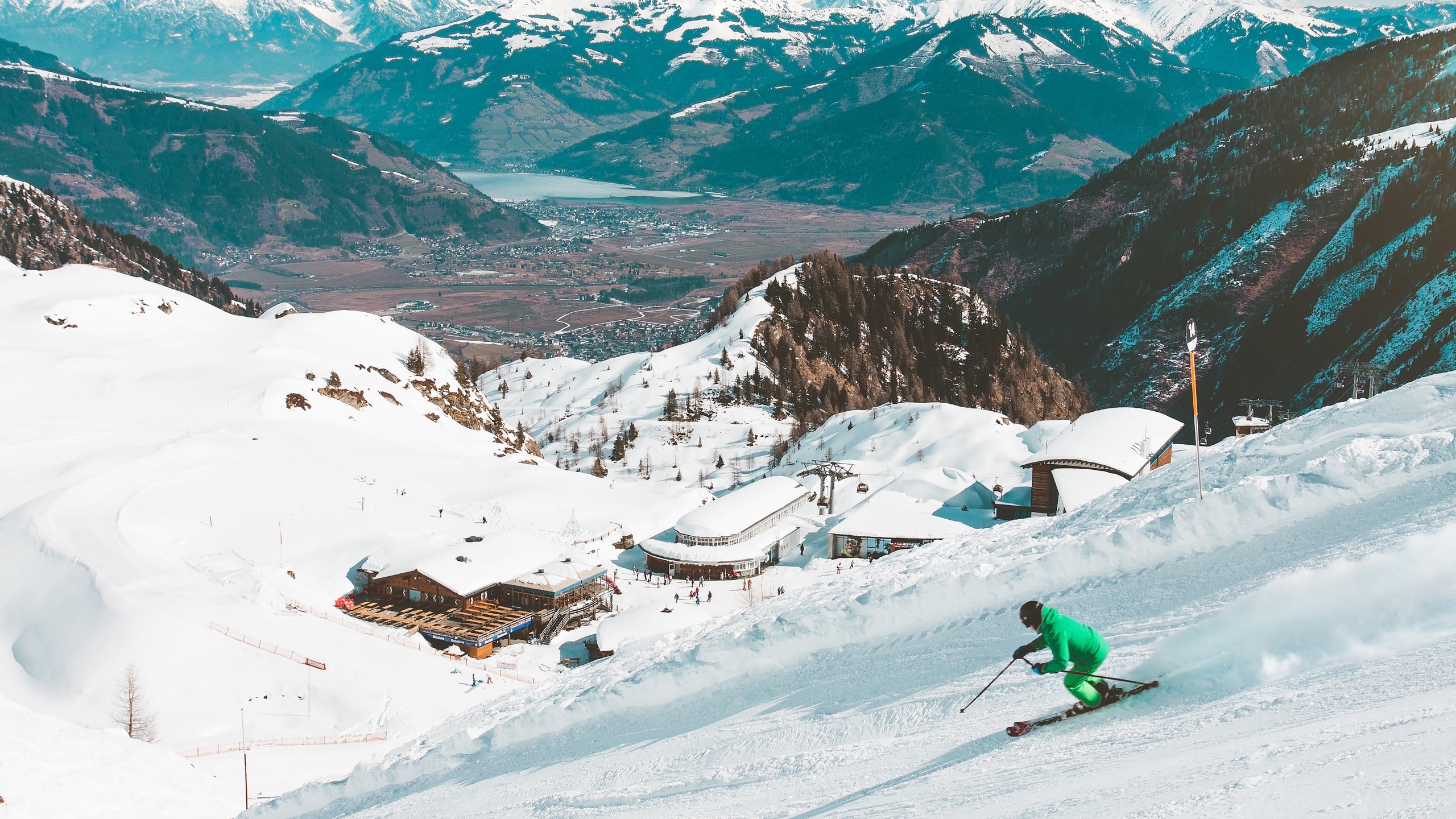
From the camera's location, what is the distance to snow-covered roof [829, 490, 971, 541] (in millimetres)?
54906

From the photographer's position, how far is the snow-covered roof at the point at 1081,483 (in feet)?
176

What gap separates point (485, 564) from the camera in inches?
1861

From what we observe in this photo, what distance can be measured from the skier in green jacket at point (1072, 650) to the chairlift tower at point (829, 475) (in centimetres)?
5607

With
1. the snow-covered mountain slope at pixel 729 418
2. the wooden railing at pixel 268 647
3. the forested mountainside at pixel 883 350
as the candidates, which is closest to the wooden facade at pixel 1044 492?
the snow-covered mountain slope at pixel 729 418

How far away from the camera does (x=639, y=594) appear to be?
49.3m

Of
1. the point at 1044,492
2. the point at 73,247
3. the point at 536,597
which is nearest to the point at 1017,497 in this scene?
the point at 1044,492

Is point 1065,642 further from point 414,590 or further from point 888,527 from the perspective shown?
point 888,527

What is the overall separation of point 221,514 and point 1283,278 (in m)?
156

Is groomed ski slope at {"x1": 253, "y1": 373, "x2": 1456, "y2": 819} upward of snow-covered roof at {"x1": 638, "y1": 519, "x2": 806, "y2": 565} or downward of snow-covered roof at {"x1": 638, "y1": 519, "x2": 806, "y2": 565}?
upward

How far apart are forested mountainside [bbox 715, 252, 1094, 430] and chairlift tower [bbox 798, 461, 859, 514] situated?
27.2 meters

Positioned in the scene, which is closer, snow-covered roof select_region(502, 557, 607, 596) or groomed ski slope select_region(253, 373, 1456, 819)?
groomed ski slope select_region(253, 373, 1456, 819)

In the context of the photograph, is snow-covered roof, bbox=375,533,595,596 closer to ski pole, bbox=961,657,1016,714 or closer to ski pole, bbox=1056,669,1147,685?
ski pole, bbox=961,657,1016,714

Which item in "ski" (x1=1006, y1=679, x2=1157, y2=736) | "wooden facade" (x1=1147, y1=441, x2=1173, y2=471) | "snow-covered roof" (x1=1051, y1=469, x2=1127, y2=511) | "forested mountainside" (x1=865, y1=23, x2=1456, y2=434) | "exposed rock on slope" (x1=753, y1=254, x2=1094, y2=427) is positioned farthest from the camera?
"forested mountainside" (x1=865, y1=23, x2=1456, y2=434)

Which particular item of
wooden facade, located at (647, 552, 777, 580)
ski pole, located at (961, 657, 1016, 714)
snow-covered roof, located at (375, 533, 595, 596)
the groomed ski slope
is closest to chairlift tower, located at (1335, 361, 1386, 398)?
wooden facade, located at (647, 552, 777, 580)
